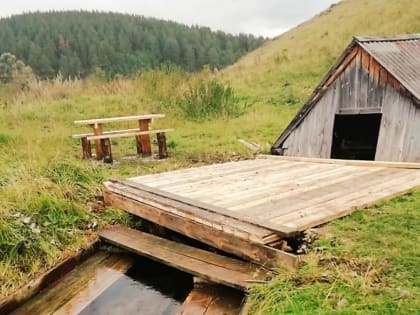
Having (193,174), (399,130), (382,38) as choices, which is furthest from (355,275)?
(382,38)

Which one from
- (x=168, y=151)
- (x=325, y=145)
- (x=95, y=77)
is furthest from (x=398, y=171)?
(x=95, y=77)

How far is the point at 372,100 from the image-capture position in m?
6.54

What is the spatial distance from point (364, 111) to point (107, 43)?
61.3 metres

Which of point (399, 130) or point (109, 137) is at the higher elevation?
point (399, 130)

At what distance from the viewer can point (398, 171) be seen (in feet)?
18.8

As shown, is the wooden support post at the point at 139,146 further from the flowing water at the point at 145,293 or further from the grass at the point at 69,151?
the flowing water at the point at 145,293

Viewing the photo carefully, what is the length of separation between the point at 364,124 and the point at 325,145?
7.12ft

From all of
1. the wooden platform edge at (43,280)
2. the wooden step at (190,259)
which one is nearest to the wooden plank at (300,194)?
the wooden step at (190,259)

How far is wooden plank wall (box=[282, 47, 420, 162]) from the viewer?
6.09 metres

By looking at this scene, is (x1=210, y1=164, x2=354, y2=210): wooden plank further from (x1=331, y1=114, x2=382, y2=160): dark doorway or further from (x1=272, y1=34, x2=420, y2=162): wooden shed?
(x1=331, y1=114, x2=382, y2=160): dark doorway

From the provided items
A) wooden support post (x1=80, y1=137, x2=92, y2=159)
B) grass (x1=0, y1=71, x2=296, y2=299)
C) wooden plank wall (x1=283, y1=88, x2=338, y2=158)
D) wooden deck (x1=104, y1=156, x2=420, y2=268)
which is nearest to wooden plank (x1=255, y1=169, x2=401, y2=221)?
wooden deck (x1=104, y1=156, x2=420, y2=268)

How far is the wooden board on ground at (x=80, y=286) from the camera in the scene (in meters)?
4.00

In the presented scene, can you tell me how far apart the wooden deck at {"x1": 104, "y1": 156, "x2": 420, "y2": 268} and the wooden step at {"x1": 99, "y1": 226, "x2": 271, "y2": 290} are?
0.15 m

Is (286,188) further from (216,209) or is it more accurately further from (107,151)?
(107,151)
